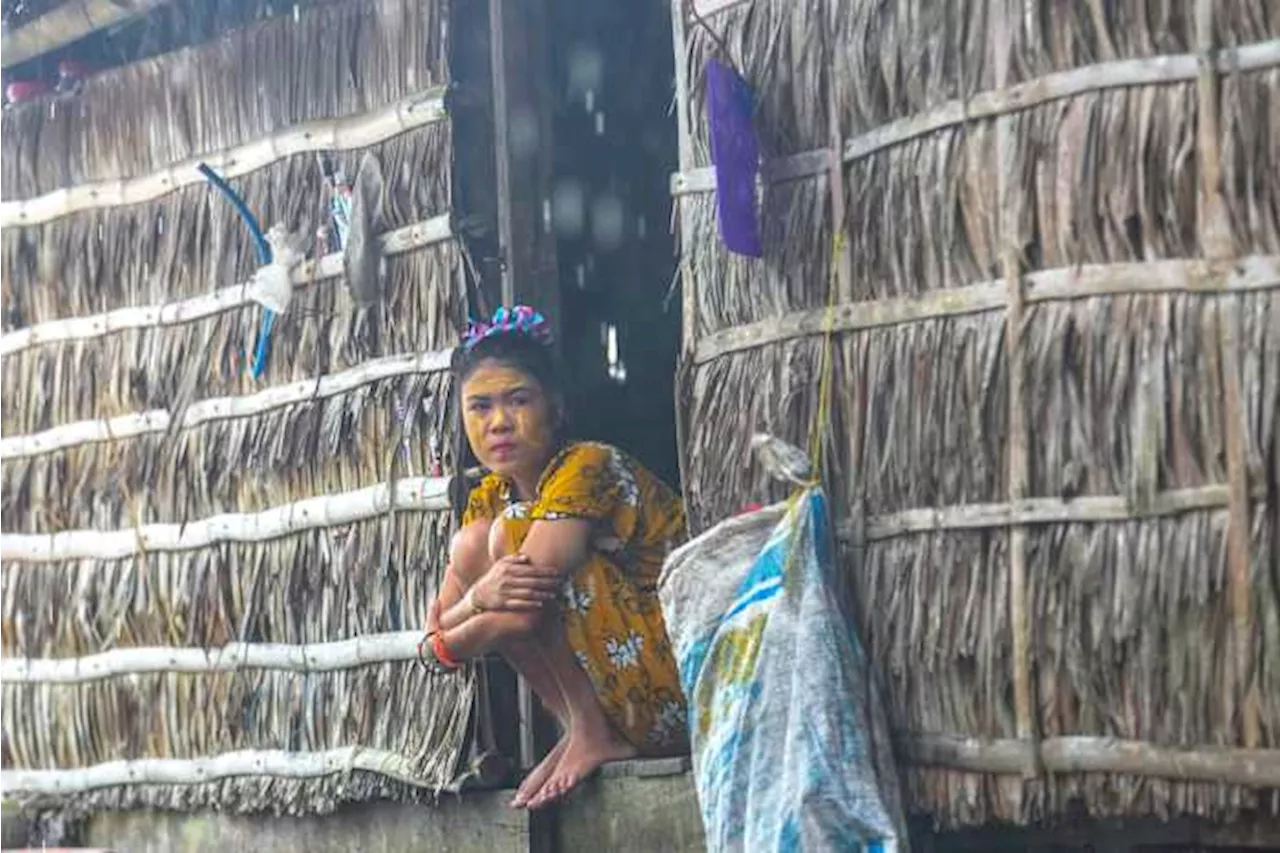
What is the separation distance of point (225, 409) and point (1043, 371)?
141 inches

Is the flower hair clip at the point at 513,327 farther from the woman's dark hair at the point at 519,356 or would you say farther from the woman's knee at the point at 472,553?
the woman's knee at the point at 472,553

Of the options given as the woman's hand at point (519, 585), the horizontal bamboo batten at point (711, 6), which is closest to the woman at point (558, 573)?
the woman's hand at point (519, 585)

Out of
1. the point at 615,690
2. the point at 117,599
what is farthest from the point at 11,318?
the point at 615,690

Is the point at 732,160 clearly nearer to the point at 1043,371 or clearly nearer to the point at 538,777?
the point at 1043,371

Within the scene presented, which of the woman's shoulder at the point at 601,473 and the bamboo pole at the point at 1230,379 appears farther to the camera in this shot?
the woman's shoulder at the point at 601,473

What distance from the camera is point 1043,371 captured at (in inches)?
214

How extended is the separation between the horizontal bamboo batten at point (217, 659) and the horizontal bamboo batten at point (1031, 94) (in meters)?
2.09

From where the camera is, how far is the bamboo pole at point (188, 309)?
7.46 m

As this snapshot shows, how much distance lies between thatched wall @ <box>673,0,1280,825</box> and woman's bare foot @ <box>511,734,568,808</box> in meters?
1.20

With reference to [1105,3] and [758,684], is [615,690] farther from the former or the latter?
[1105,3]

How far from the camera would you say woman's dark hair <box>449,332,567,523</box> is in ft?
23.1

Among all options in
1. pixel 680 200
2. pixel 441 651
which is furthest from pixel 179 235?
pixel 680 200

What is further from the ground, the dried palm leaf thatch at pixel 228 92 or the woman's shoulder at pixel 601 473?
the dried palm leaf thatch at pixel 228 92

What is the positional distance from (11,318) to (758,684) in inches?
169
